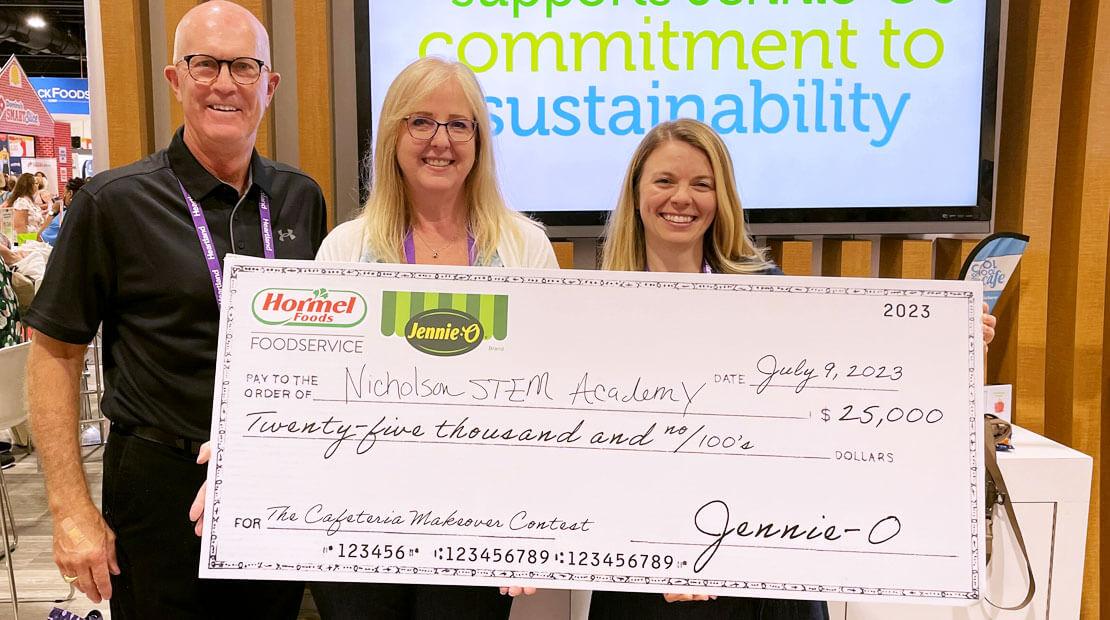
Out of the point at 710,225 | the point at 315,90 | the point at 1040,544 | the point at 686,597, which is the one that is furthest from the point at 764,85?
the point at 686,597

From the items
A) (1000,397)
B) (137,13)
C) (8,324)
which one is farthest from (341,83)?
(8,324)

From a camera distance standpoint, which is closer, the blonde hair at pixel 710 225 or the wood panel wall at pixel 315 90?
the blonde hair at pixel 710 225

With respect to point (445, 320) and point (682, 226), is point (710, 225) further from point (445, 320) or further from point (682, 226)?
point (445, 320)

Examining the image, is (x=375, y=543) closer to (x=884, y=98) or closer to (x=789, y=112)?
(x=789, y=112)

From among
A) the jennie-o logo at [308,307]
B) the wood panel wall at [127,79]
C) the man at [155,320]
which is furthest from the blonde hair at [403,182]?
the wood panel wall at [127,79]

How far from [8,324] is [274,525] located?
365cm

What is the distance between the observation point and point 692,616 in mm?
1415

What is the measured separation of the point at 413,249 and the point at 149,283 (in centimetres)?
57

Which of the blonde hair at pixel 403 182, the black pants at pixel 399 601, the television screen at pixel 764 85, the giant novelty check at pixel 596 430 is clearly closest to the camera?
the giant novelty check at pixel 596 430

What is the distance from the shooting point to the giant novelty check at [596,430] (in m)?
1.24

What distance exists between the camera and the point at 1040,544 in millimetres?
2055

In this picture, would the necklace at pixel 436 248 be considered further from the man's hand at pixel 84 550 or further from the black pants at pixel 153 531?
the man's hand at pixel 84 550

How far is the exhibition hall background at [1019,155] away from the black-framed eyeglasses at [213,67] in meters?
0.77

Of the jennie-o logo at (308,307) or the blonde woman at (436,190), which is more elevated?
the blonde woman at (436,190)
